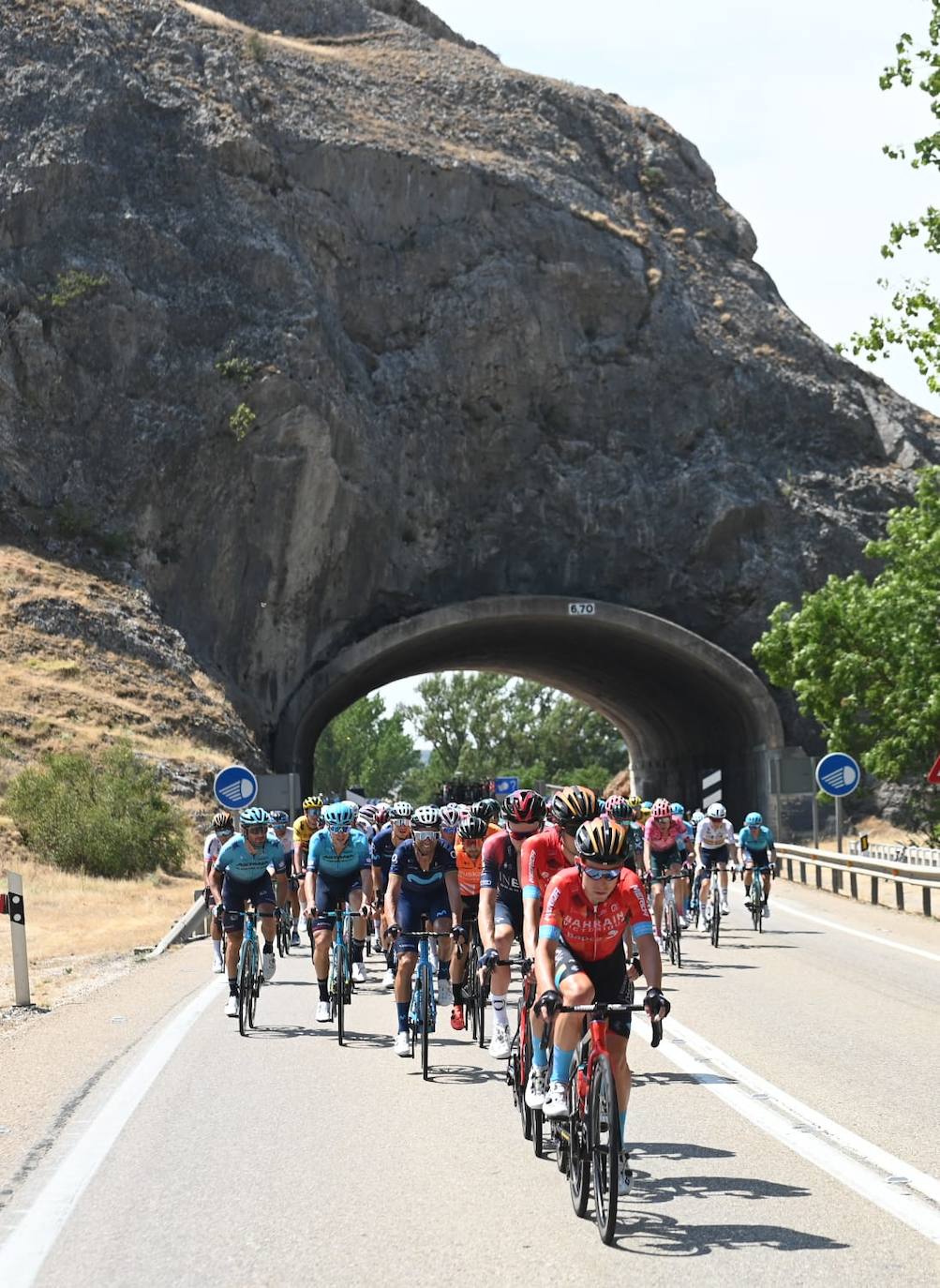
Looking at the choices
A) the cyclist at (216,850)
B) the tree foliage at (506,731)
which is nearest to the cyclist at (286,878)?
the cyclist at (216,850)

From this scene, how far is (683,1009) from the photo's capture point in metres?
14.7

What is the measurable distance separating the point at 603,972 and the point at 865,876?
29.0 metres

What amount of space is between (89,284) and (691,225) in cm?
2582

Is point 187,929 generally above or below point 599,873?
below

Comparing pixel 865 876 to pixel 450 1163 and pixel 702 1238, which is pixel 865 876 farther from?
pixel 702 1238

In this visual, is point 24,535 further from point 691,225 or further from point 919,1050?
point 919,1050

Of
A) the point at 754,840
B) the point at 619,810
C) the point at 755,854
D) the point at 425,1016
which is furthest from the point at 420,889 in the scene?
the point at 755,854

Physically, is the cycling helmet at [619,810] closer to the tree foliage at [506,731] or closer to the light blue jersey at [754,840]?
the light blue jersey at [754,840]

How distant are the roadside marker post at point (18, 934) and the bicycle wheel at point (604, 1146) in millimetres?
10222

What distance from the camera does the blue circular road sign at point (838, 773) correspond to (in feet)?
102

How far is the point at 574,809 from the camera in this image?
27.6 feet

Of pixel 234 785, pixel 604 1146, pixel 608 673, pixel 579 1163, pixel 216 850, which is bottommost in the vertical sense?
pixel 579 1163

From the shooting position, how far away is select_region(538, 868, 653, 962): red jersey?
755 centimetres

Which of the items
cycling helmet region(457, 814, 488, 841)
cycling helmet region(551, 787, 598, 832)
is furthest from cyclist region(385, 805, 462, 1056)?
cycling helmet region(551, 787, 598, 832)
